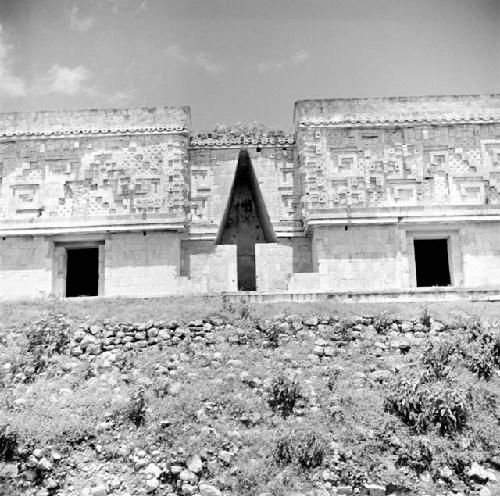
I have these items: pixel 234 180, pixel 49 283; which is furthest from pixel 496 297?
pixel 49 283

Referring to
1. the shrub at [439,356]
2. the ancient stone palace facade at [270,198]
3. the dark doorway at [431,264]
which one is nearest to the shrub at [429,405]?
the shrub at [439,356]

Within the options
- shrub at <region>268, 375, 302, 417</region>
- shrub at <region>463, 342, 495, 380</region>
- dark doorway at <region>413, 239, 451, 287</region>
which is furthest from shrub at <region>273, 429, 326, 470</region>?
dark doorway at <region>413, 239, 451, 287</region>

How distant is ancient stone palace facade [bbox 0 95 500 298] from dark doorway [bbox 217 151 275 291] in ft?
3.01

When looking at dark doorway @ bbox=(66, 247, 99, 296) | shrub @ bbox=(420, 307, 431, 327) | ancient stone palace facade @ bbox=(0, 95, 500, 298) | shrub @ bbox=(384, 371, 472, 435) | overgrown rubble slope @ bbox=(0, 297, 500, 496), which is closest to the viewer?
overgrown rubble slope @ bbox=(0, 297, 500, 496)

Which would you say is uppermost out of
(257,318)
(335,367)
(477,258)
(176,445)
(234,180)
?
(234,180)

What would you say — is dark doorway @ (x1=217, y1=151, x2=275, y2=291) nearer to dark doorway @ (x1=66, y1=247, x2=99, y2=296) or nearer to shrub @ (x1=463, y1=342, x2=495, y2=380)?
dark doorway @ (x1=66, y1=247, x2=99, y2=296)

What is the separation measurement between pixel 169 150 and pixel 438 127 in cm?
655

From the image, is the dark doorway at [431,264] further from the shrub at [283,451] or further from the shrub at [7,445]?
the shrub at [7,445]

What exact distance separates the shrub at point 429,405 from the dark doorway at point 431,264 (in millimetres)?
8630

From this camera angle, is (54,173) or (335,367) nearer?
Result: (335,367)

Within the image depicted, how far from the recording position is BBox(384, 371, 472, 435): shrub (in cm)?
838

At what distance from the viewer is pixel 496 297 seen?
13.2 m

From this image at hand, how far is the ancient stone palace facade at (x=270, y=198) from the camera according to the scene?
1530cm

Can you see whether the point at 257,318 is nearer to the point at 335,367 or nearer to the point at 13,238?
Answer: the point at 335,367
